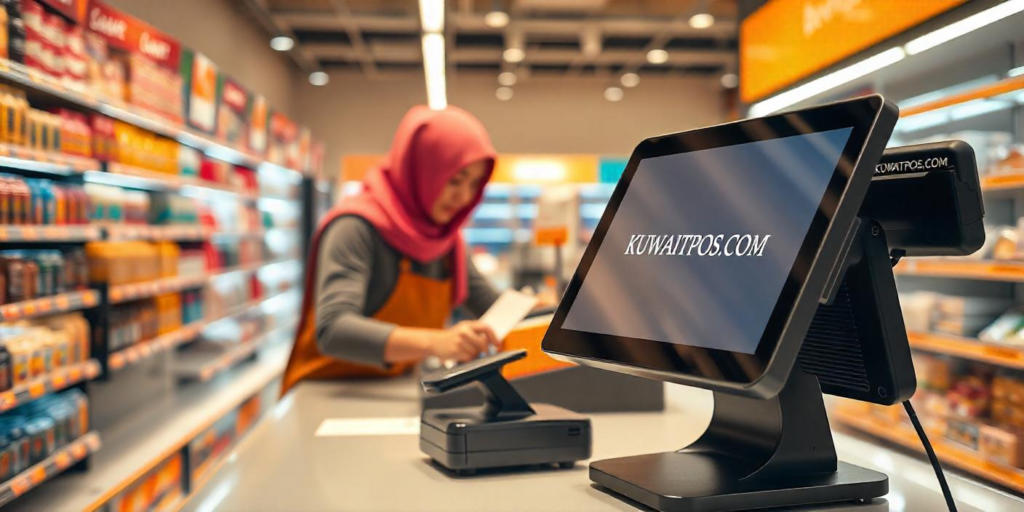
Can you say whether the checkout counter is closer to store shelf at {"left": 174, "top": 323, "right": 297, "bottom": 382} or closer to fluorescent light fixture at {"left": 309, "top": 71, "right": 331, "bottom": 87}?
store shelf at {"left": 174, "top": 323, "right": 297, "bottom": 382}

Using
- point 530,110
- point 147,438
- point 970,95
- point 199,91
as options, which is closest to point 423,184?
point 970,95

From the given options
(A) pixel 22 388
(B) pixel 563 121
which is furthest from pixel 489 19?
(A) pixel 22 388

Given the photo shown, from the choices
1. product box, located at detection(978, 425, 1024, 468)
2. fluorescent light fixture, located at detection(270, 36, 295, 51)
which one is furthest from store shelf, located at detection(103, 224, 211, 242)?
product box, located at detection(978, 425, 1024, 468)

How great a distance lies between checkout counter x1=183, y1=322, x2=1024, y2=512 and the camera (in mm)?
1137

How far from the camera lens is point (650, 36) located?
1009 centimetres

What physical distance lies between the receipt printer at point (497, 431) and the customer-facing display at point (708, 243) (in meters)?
0.23

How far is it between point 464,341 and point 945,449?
307 cm

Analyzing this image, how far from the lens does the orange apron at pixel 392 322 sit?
93.6 inches

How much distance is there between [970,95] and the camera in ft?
11.4

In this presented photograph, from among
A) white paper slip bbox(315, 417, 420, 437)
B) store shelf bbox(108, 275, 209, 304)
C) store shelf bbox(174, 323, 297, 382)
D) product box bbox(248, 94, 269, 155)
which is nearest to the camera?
white paper slip bbox(315, 417, 420, 437)

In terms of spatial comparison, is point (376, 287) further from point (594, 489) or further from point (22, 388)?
point (22, 388)

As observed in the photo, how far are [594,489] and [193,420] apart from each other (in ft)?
16.4

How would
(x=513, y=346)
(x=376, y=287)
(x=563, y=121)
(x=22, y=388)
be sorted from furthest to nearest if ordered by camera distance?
(x=563, y=121) → (x=22, y=388) → (x=376, y=287) → (x=513, y=346)

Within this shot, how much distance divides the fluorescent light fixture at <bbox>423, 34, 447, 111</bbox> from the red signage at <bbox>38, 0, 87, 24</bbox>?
245 cm
